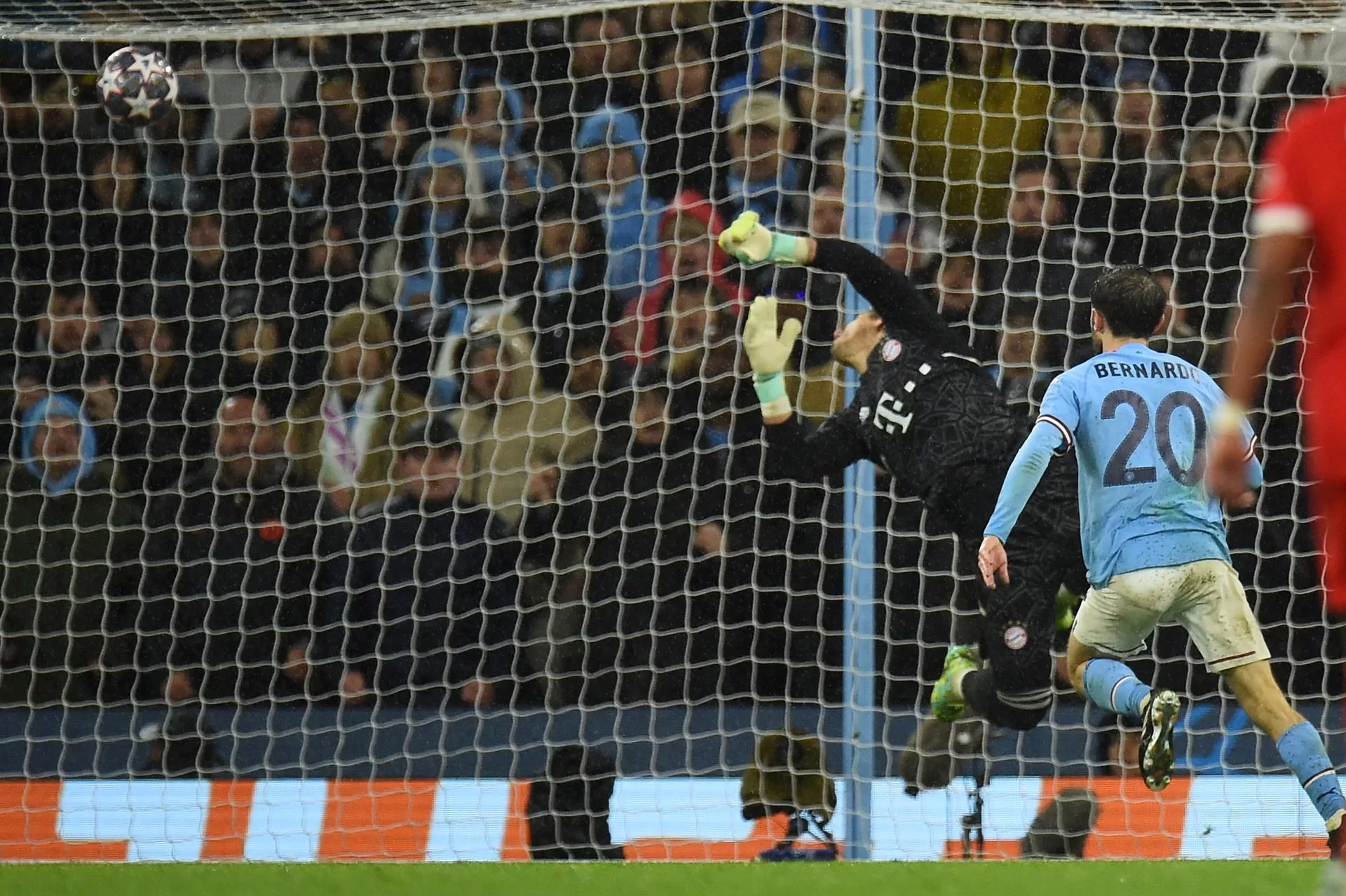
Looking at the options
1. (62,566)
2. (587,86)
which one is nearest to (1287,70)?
(587,86)

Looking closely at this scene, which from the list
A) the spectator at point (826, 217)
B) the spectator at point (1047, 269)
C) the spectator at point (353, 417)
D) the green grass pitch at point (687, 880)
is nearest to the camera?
the green grass pitch at point (687, 880)

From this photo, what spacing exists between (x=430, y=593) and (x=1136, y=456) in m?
3.17

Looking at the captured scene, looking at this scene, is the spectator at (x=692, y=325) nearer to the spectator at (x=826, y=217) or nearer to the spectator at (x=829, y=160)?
the spectator at (x=826, y=217)

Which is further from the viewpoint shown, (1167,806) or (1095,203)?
(1095,203)

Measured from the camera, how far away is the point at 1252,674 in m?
4.52

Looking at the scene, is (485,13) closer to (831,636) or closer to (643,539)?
(643,539)

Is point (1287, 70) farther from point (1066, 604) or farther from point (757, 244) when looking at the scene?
point (757, 244)

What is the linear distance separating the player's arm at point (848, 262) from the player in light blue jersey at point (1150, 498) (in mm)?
859

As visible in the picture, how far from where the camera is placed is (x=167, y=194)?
288 inches

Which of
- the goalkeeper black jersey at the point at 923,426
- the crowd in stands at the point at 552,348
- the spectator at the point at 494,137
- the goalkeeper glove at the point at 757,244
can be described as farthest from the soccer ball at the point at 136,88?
the goalkeeper black jersey at the point at 923,426

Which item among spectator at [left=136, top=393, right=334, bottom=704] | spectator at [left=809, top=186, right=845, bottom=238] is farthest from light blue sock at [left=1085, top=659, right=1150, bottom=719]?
spectator at [left=136, top=393, right=334, bottom=704]

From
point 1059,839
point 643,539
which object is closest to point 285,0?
point 643,539

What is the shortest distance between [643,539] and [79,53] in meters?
3.26

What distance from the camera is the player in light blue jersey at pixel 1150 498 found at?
4.53m
